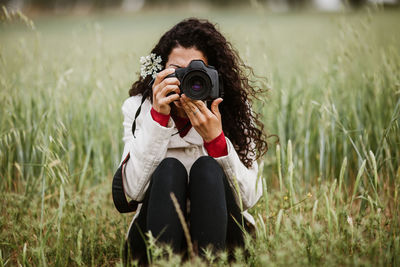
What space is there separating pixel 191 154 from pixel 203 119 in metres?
0.20

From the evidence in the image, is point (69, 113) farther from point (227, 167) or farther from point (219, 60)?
point (227, 167)

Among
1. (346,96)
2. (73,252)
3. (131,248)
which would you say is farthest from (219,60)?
(346,96)

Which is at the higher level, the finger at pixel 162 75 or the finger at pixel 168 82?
the finger at pixel 162 75

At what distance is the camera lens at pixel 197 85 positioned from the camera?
1.20 meters

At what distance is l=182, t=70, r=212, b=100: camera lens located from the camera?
120cm

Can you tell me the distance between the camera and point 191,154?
4.43 ft

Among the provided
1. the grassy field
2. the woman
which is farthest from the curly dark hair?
the grassy field

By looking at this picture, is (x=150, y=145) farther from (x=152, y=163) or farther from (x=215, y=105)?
(x=215, y=105)

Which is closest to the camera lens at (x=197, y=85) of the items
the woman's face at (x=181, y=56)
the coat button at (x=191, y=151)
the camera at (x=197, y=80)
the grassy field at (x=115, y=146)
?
the camera at (x=197, y=80)

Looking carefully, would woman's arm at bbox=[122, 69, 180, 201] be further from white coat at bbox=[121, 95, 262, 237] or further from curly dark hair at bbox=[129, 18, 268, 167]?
curly dark hair at bbox=[129, 18, 268, 167]

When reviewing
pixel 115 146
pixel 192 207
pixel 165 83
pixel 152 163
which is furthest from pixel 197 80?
pixel 115 146

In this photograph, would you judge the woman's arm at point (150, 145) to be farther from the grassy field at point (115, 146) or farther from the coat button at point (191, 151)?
the grassy field at point (115, 146)

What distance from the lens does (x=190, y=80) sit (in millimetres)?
1201

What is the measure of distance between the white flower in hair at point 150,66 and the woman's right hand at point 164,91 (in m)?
0.08
